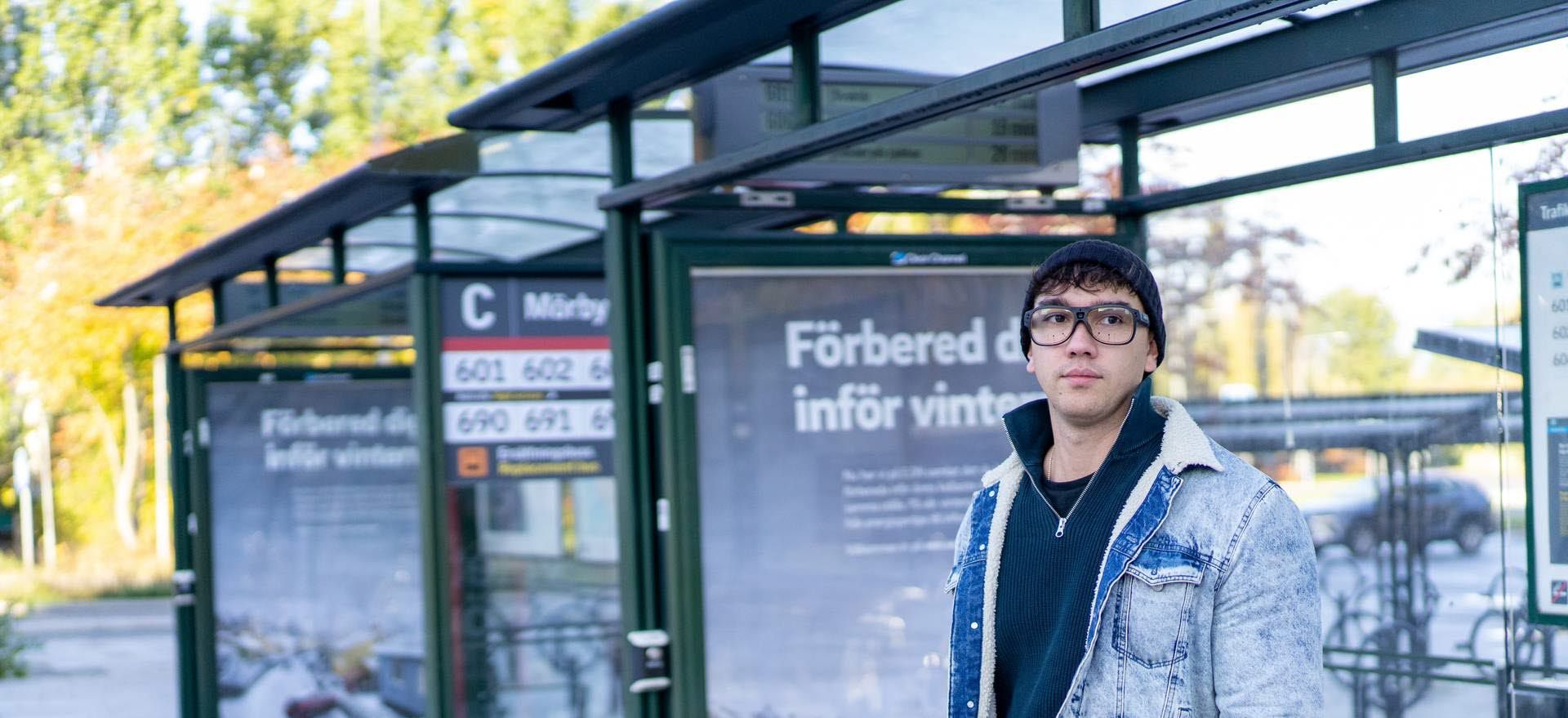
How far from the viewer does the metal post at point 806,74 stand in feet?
13.4

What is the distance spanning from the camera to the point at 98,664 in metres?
16.4

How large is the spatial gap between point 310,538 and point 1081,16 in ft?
27.9

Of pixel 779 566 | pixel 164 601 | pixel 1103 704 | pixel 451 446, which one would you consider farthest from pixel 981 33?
pixel 164 601

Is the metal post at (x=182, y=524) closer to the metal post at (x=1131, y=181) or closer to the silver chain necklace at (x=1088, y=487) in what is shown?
the metal post at (x=1131, y=181)

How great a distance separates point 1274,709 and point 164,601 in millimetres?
22080

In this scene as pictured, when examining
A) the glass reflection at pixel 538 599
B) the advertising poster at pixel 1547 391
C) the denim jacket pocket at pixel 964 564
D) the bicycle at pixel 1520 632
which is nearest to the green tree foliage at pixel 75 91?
the glass reflection at pixel 538 599

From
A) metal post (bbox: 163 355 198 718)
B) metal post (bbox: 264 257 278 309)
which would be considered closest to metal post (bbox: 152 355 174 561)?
metal post (bbox: 163 355 198 718)

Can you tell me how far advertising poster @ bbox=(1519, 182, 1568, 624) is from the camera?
3848 mm

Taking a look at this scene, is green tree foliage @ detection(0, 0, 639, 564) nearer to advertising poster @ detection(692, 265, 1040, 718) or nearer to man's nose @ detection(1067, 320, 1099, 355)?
advertising poster @ detection(692, 265, 1040, 718)

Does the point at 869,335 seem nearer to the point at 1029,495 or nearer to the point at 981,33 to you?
the point at 981,33

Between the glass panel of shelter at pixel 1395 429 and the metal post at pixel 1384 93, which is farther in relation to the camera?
the glass panel of shelter at pixel 1395 429

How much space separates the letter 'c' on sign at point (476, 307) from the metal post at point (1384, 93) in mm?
3725

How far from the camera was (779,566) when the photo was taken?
16.8ft

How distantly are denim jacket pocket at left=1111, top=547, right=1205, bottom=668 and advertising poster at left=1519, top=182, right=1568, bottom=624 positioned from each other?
2.09 metres
